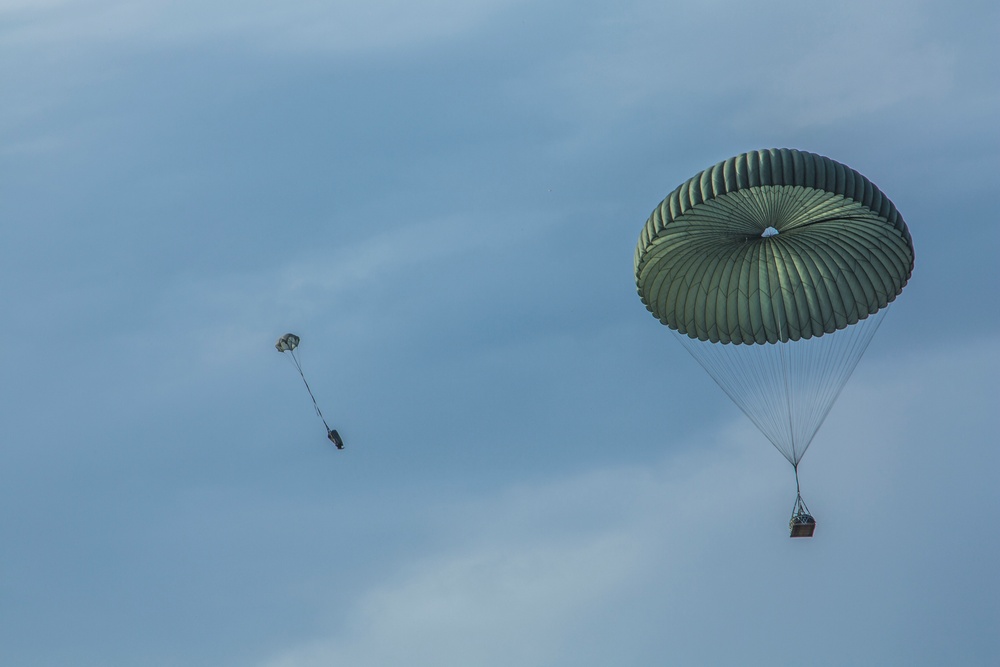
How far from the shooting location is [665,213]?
245 ft

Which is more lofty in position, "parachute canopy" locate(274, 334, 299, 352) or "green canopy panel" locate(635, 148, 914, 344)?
"parachute canopy" locate(274, 334, 299, 352)

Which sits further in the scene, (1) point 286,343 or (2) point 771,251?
(1) point 286,343

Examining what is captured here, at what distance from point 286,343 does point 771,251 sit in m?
18.9

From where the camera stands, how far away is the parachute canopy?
83625 mm

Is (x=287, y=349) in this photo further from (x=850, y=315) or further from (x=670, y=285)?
(x=850, y=315)

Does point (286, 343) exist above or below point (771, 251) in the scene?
above

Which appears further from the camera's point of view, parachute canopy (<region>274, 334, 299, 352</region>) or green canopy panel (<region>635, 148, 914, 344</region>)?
parachute canopy (<region>274, 334, 299, 352</region>)

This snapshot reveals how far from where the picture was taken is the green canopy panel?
7350 cm

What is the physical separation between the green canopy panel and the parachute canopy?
14.0 meters

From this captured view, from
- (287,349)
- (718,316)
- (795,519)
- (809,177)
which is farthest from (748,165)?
(287,349)

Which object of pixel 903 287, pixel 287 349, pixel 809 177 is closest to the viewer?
pixel 809 177

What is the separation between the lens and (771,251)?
77.1 m

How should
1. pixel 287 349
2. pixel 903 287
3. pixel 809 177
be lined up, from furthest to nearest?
1. pixel 287 349
2. pixel 903 287
3. pixel 809 177

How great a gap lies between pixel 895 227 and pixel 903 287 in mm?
3215
